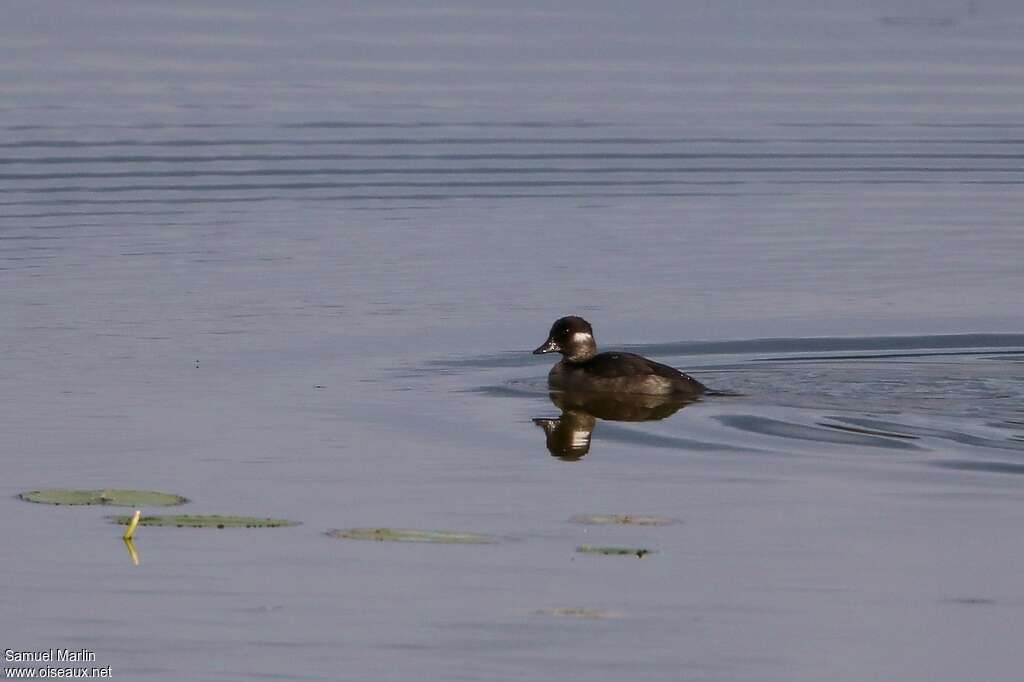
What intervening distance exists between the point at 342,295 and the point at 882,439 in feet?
21.4

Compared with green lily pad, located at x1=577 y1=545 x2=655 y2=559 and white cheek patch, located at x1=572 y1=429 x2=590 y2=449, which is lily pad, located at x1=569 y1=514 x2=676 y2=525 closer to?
green lily pad, located at x1=577 y1=545 x2=655 y2=559

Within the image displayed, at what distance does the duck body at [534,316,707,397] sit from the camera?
15.4m

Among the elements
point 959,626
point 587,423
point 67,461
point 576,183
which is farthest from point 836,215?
point 959,626

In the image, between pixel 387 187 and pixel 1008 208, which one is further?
pixel 387 187

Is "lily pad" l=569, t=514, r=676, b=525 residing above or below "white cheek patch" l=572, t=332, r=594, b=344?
below

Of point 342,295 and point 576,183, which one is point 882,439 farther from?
point 576,183

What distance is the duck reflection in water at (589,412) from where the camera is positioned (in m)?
14.2

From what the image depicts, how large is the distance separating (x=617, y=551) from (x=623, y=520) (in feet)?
2.08

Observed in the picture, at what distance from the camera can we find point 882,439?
1367 cm

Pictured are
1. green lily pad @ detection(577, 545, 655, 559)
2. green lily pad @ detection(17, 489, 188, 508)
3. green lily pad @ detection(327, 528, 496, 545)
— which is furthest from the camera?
green lily pad @ detection(17, 489, 188, 508)

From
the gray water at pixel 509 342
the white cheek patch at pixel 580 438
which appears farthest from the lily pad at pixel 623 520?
the white cheek patch at pixel 580 438

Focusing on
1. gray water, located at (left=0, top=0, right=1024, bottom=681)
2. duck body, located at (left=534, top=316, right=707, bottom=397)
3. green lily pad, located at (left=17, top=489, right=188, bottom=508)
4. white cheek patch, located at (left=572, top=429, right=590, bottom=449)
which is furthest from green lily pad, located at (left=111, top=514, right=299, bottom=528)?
duck body, located at (left=534, top=316, right=707, bottom=397)

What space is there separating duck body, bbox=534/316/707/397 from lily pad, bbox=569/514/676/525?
12.0 feet

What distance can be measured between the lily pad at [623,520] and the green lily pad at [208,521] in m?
1.40
